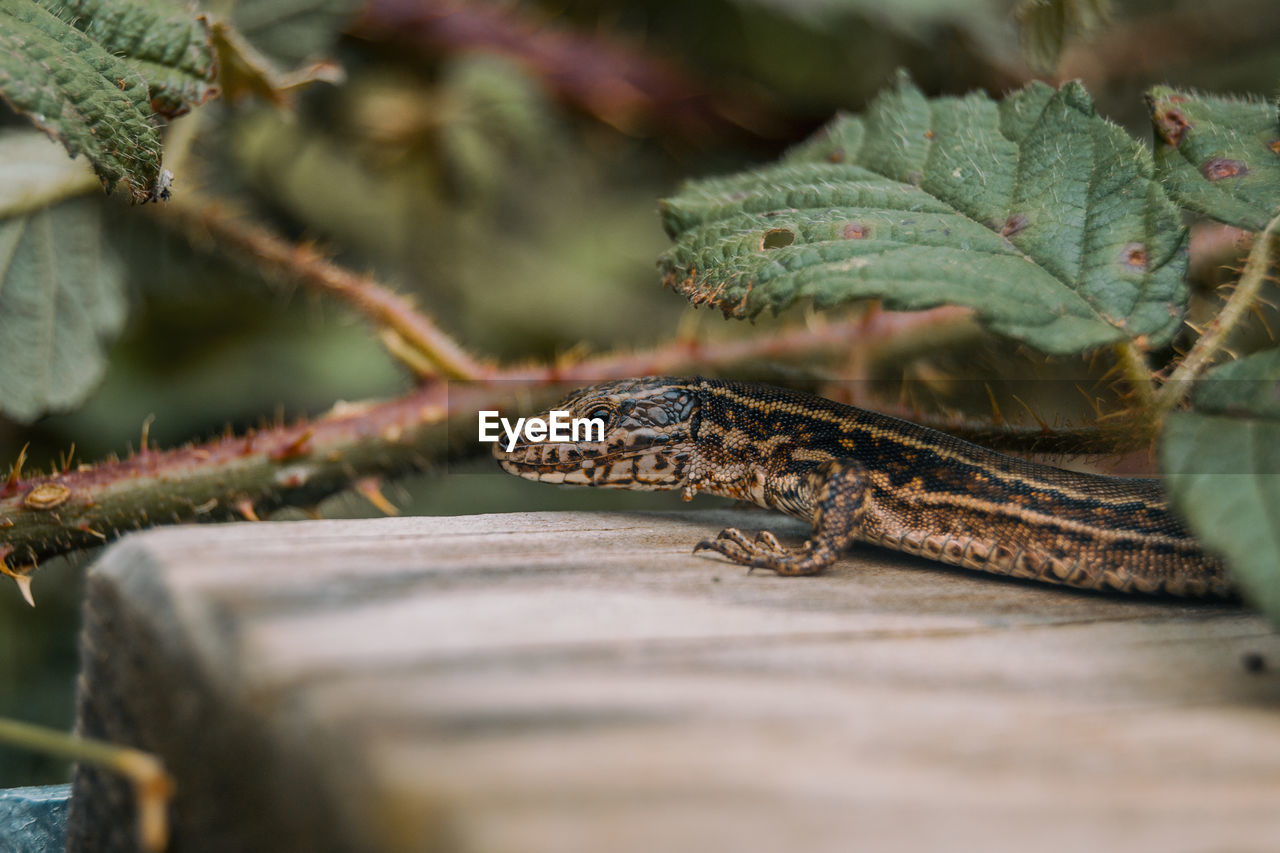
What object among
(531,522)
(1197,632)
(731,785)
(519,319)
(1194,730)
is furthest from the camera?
(519,319)

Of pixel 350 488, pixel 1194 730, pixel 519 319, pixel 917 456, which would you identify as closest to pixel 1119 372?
pixel 917 456

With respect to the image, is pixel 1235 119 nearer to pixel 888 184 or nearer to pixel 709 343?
pixel 888 184

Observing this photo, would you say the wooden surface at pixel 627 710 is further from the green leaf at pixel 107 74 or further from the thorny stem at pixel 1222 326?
the green leaf at pixel 107 74

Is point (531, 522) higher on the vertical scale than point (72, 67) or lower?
lower

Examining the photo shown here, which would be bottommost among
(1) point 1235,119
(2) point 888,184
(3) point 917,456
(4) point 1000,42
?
(3) point 917,456

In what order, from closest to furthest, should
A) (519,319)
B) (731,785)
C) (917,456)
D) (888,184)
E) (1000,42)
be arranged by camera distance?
(731,785), (888,184), (917,456), (1000,42), (519,319)

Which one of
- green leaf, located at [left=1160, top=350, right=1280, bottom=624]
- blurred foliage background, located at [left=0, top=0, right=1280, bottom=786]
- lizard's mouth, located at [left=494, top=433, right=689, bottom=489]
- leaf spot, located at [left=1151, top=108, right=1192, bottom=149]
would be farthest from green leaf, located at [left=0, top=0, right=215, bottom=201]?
leaf spot, located at [left=1151, top=108, right=1192, bottom=149]
